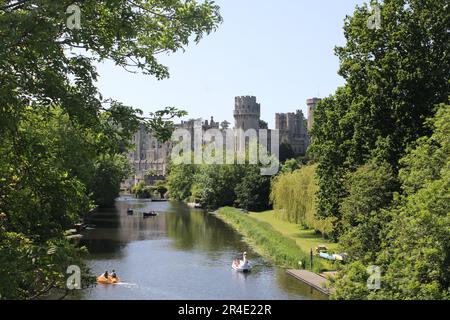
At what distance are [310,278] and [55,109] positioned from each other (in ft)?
77.1

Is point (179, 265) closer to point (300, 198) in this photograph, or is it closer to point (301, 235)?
point (301, 235)

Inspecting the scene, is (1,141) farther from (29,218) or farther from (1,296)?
(1,296)

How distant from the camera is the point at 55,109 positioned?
8.95m

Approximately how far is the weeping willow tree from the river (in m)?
5.35

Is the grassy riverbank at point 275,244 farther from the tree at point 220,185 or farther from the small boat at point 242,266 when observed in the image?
the tree at point 220,185

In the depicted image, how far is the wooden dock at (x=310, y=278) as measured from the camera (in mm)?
28106

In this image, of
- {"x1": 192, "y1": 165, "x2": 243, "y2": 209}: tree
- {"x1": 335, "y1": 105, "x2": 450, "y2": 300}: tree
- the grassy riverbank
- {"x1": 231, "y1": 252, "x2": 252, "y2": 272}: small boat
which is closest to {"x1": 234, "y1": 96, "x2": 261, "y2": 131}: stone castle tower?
{"x1": 192, "y1": 165, "x2": 243, "y2": 209}: tree

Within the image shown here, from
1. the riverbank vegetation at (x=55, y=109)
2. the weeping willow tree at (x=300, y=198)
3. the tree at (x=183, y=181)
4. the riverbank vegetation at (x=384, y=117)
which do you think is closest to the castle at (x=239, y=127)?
the tree at (x=183, y=181)

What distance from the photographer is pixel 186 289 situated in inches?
1103

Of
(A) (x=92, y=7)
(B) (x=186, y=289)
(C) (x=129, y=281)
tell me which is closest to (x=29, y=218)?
(A) (x=92, y=7)

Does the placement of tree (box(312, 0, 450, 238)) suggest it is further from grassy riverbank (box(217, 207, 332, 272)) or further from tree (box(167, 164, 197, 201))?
tree (box(167, 164, 197, 201))

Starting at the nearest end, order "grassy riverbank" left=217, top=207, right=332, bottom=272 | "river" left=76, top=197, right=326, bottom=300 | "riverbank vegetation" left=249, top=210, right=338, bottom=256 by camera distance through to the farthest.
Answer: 1. "river" left=76, top=197, right=326, bottom=300
2. "grassy riverbank" left=217, top=207, right=332, bottom=272
3. "riverbank vegetation" left=249, top=210, right=338, bottom=256

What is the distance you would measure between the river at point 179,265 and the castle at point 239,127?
7840cm

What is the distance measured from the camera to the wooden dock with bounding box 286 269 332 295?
28.1 m
